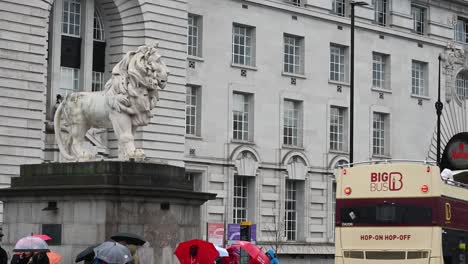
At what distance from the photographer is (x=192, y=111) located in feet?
174

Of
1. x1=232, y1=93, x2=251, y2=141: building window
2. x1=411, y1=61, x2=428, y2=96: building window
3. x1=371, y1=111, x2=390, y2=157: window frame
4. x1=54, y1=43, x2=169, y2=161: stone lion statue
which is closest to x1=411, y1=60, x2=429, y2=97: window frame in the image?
x1=411, y1=61, x2=428, y2=96: building window

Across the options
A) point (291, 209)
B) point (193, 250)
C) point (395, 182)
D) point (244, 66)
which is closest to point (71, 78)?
point (244, 66)

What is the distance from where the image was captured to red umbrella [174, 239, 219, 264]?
2497 cm

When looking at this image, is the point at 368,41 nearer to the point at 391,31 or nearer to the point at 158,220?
the point at 391,31

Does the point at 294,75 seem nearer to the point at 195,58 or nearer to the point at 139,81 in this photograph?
the point at 195,58

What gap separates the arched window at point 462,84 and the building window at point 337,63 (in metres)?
9.58

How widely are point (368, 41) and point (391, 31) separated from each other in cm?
198

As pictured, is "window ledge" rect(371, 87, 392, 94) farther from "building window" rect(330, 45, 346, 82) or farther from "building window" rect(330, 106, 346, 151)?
"building window" rect(330, 106, 346, 151)

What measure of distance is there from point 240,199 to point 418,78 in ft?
49.5

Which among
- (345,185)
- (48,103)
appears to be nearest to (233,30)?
(48,103)

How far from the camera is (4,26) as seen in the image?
145ft

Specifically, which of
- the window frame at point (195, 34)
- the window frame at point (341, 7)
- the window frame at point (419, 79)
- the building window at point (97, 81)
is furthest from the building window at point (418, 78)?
the building window at point (97, 81)

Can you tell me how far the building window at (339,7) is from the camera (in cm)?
5988

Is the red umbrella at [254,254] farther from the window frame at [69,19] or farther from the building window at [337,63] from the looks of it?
the building window at [337,63]
